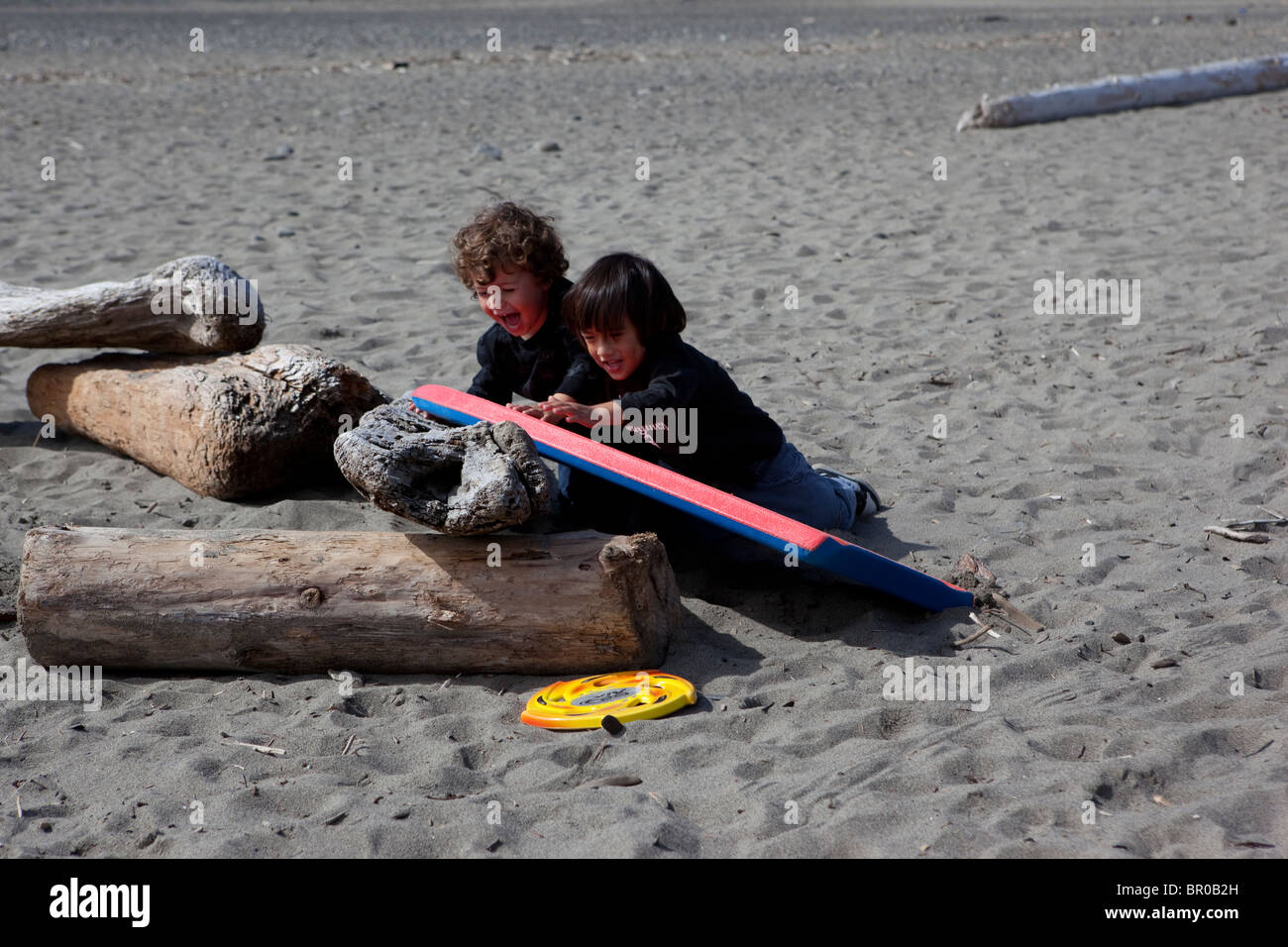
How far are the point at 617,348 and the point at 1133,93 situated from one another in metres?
10.3

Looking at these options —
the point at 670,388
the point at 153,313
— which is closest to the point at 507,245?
the point at 670,388

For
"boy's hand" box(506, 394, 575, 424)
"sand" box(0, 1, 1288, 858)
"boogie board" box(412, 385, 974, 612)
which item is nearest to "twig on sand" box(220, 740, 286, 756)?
"sand" box(0, 1, 1288, 858)

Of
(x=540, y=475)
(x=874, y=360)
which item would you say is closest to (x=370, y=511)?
(x=540, y=475)

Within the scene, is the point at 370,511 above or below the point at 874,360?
below

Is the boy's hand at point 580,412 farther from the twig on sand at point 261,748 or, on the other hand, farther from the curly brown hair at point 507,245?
the twig on sand at point 261,748

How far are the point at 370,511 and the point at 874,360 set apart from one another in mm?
2765

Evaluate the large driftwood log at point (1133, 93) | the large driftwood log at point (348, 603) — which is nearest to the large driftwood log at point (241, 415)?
the large driftwood log at point (348, 603)

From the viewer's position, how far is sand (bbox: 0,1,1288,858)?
2.79 m

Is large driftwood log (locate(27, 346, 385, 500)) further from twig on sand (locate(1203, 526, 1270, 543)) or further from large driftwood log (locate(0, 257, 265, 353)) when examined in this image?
twig on sand (locate(1203, 526, 1270, 543))

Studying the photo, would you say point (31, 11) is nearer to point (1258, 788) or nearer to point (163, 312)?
point (163, 312)

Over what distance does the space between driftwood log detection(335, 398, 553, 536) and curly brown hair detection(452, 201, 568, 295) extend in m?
0.85

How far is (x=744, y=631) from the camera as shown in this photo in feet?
12.1

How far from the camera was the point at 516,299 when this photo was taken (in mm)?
4148

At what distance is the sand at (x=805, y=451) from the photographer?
2789 mm
